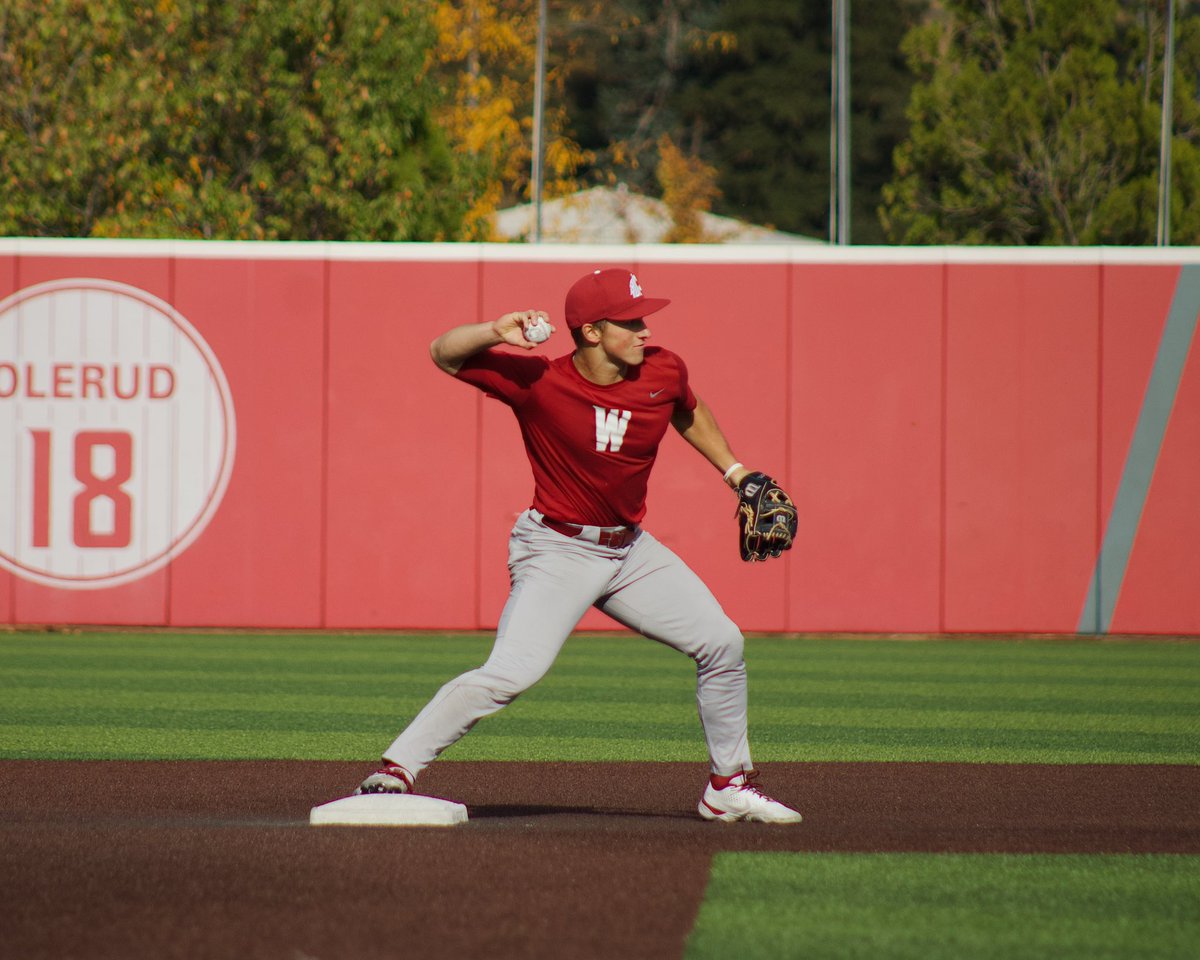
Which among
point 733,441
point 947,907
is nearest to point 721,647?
point 947,907

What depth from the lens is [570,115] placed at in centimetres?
4838

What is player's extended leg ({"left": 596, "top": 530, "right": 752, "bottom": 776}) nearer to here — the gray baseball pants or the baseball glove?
the gray baseball pants

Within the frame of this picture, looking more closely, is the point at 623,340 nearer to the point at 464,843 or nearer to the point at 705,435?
the point at 705,435

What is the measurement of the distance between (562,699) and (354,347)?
5089mm

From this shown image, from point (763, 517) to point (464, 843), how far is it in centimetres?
162

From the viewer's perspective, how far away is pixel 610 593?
19.4ft

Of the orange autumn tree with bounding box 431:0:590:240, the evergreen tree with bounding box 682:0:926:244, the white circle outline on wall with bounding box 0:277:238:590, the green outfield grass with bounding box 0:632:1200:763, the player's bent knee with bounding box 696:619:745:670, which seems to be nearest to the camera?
the player's bent knee with bounding box 696:619:745:670

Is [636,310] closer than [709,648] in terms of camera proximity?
Yes

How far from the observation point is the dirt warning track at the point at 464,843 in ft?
13.9

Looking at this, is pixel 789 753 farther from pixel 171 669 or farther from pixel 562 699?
pixel 171 669

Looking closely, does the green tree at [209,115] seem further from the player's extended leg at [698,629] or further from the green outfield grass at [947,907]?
the green outfield grass at [947,907]

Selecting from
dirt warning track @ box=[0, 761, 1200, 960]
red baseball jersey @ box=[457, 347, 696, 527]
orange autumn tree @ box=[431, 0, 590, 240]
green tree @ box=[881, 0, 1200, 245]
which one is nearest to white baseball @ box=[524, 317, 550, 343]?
red baseball jersey @ box=[457, 347, 696, 527]

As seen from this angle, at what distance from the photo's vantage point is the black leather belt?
5.82 metres

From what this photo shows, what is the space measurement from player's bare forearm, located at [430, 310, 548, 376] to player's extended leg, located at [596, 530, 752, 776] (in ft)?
3.20
